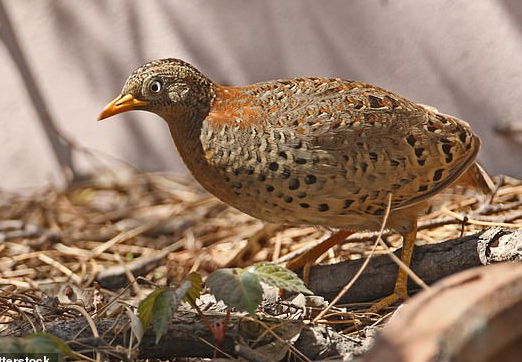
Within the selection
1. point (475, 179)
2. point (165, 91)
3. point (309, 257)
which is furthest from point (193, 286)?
point (475, 179)

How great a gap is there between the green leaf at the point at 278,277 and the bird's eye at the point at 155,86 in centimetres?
73

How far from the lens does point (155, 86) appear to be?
2500mm

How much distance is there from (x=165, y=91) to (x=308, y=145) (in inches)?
19.7

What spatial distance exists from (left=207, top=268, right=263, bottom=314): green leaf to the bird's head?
0.69 m

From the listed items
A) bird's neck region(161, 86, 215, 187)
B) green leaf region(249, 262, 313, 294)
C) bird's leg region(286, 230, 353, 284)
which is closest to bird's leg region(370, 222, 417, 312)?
bird's leg region(286, 230, 353, 284)

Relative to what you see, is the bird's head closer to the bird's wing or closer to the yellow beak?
the yellow beak

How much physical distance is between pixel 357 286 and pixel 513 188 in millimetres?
1171

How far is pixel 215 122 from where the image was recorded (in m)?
2.51

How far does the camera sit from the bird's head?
250 centimetres

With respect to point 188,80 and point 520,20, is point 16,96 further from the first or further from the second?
point 520,20

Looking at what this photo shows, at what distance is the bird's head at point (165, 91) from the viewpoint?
2.50m

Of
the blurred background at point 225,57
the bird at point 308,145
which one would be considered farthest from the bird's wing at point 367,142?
the blurred background at point 225,57

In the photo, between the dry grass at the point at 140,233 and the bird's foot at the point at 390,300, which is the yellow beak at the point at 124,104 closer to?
the dry grass at the point at 140,233

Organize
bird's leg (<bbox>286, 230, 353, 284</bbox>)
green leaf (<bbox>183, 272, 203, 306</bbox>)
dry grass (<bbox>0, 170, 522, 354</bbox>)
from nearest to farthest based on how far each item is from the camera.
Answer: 1. green leaf (<bbox>183, 272, 203, 306</bbox>)
2. bird's leg (<bbox>286, 230, 353, 284</bbox>)
3. dry grass (<bbox>0, 170, 522, 354</bbox>)
